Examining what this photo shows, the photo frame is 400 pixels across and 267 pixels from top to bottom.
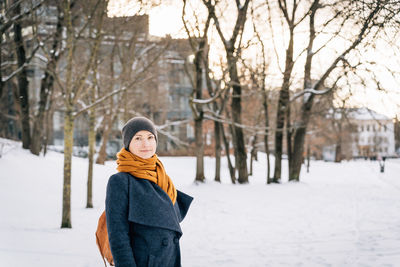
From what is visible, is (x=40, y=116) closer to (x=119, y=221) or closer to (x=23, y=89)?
(x=23, y=89)

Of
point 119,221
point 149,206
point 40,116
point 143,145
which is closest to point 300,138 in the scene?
point 40,116

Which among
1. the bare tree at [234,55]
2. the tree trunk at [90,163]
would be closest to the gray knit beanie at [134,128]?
the tree trunk at [90,163]

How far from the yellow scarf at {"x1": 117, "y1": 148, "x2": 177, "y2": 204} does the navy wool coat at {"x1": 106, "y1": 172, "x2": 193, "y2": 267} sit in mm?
43

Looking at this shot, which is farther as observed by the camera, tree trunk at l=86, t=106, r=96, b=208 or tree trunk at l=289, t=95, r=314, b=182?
tree trunk at l=289, t=95, r=314, b=182

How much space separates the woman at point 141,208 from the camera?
263cm

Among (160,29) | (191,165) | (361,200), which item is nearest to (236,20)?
(160,29)

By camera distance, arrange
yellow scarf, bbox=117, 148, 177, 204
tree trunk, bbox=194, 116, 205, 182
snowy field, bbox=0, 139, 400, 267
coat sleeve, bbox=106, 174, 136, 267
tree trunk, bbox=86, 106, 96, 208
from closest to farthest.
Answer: coat sleeve, bbox=106, 174, 136, 267, yellow scarf, bbox=117, 148, 177, 204, snowy field, bbox=0, 139, 400, 267, tree trunk, bbox=86, 106, 96, 208, tree trunk, bbox=194, 116, 205, 182

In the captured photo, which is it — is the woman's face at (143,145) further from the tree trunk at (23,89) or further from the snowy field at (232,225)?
the tree trunk at (23,89)

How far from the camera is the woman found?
2.63m

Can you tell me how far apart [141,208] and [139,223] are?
10cm

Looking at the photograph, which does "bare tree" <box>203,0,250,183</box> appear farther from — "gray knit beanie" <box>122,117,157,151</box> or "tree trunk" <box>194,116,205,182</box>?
"gray knit beanie" <box>122,117,157,151</box>

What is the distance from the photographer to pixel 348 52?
14.7m

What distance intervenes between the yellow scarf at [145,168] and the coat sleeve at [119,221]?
0.10 metres

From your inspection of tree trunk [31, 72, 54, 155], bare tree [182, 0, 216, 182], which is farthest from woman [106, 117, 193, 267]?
tree trunk [31, 72, 54, 155]
